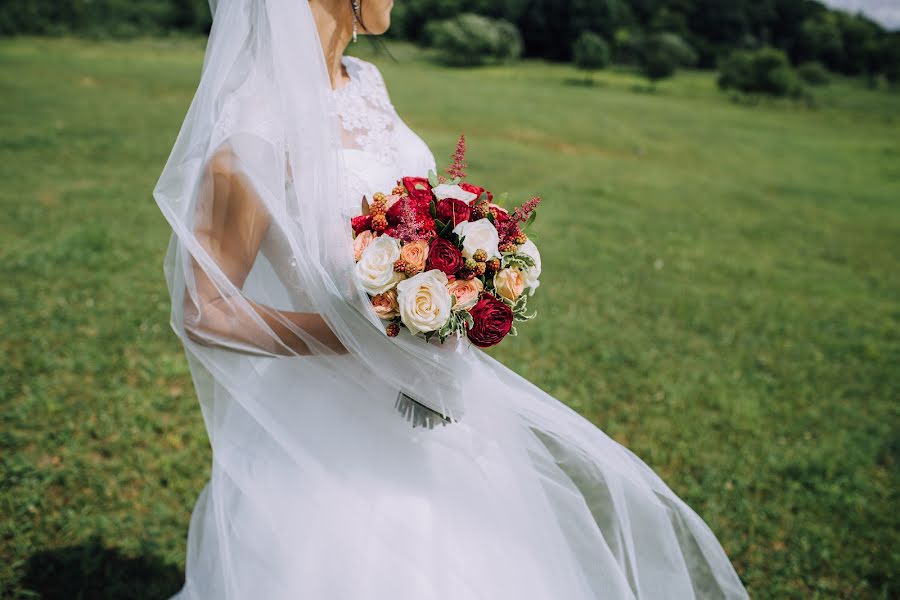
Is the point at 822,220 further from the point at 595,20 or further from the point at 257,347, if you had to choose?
the point at 595,20

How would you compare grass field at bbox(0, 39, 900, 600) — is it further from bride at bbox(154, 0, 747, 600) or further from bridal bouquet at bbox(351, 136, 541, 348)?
bridal bouquet at bbox(351, 136, 541, 348)

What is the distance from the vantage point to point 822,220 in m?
13.5

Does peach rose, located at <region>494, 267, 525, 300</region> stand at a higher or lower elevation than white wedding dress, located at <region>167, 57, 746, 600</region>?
higher

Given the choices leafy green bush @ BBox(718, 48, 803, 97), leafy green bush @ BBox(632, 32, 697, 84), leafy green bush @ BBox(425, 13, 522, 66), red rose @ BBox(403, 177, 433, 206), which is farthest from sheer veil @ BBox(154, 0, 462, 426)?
leafy green bush @ BBox(425, 13, 522, 66)

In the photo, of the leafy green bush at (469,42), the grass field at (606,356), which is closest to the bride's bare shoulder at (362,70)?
the grass field at (606,356)

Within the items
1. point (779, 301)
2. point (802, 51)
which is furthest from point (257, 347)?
point (802, 51)

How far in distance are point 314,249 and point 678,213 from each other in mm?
11853

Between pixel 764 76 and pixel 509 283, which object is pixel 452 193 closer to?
pixel 509 283

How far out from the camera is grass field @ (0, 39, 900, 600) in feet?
12.0

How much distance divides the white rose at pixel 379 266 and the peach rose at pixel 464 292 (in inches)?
6.2

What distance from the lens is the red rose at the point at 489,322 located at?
1.76m

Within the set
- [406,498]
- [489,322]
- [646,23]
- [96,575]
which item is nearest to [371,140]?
[489,322]

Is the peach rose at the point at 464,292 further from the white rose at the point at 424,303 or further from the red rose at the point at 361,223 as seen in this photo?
the red rose at the point at 361,223

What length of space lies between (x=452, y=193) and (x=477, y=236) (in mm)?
177
